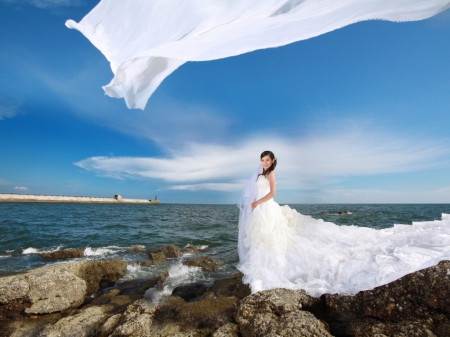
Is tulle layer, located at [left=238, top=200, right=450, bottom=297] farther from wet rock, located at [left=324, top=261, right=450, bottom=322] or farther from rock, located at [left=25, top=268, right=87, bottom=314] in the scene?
rock, located at [left=25, top=268, right=87, bottom=314]

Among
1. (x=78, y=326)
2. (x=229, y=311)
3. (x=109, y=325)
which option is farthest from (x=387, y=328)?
(x=78, y=326)

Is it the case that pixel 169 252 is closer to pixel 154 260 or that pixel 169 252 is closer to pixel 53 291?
pixel 154 260

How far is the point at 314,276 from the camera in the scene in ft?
13.1

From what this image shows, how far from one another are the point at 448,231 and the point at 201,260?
6284mm

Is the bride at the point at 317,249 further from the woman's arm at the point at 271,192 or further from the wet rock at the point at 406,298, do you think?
the wet rock at the point at 406,298

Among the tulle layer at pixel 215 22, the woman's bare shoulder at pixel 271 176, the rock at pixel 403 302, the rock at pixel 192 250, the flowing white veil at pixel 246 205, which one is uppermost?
the tulle layer at pixel 215 22

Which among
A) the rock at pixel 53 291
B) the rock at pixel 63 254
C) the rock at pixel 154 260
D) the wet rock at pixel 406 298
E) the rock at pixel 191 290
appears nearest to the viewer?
the wet rock at pixel 406 298

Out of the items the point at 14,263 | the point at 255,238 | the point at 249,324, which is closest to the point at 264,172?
the point at 255,238

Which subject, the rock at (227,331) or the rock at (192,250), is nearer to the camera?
the rock at (227,331)

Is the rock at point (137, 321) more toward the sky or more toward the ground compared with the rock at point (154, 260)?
more toward the sky

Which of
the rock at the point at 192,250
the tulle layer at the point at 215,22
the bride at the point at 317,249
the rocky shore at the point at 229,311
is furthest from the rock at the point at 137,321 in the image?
the rock at the point at 192,250

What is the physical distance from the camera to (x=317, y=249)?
4418mm

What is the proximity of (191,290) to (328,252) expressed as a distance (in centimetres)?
294

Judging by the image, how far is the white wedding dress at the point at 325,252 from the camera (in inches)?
139
